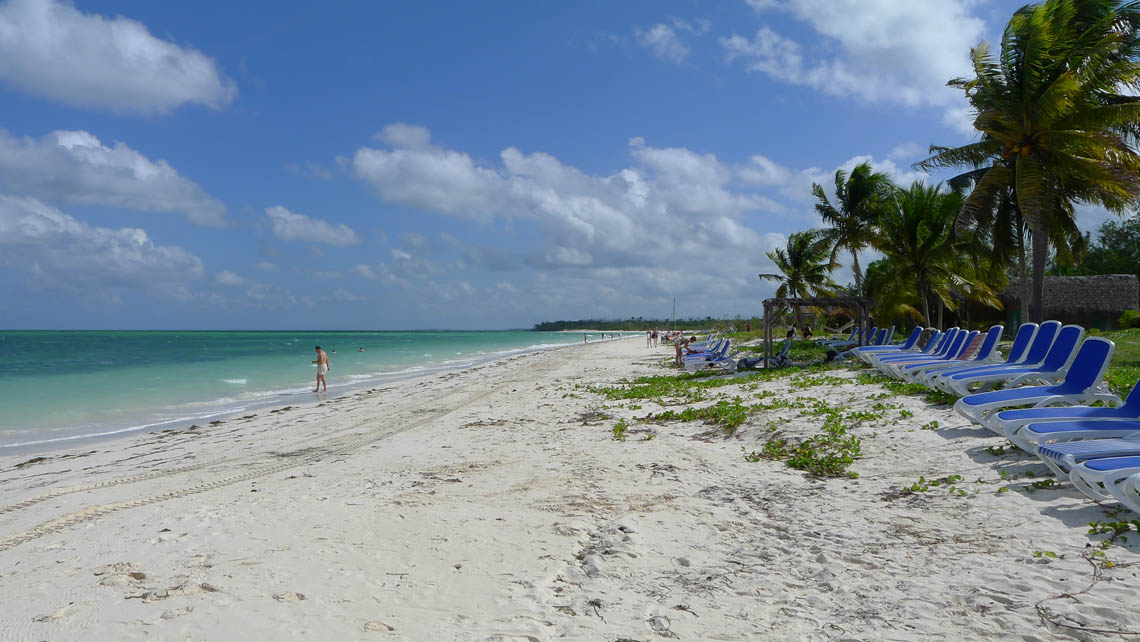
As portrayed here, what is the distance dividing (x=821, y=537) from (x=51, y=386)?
26738 millimetres

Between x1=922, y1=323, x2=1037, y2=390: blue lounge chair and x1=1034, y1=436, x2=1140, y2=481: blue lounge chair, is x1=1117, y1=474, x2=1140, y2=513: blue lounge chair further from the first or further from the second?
x1=922, y1=323, x2=1037, y2=390: blue lounge chair

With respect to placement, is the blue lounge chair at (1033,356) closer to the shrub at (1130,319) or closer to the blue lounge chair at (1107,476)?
the blue lounge chair at (1107,476)

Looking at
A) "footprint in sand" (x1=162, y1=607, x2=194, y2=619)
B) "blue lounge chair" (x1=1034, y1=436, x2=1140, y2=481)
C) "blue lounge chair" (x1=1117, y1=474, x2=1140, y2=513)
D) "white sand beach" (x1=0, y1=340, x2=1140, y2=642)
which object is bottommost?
"white sand beach" (x1=0, y1=340, x2=1140, y2=642)

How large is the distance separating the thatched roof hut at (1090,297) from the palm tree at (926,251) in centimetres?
470

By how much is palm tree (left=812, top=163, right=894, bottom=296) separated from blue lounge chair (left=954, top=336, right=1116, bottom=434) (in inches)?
743

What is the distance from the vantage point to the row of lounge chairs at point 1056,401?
417cm

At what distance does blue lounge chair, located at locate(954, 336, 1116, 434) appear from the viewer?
6035 millimetres

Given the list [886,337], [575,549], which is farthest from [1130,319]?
[575,549]

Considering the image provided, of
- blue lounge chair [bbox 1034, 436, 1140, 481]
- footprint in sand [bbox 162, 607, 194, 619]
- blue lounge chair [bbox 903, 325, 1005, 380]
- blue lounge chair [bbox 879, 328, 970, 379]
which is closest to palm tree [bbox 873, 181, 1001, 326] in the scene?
blue lounge chair [bbox 879, 328, 970, 379]

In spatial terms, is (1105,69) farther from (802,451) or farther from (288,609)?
(288,609)

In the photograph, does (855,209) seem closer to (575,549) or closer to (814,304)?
(814,304)

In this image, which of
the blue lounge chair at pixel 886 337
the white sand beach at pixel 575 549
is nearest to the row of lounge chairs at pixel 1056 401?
the white sand beach at pixel 575 549

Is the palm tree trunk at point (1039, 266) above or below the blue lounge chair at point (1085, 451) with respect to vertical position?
above

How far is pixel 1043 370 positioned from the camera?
7.29 metres
